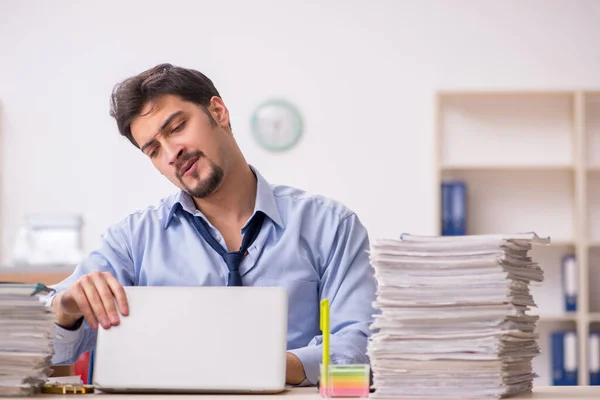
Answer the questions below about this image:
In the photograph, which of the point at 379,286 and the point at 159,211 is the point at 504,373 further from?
the point at 159,211

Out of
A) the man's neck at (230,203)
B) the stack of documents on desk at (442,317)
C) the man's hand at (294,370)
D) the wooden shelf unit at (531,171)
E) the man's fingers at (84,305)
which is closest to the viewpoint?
the stack of documents on desk at (442,317)

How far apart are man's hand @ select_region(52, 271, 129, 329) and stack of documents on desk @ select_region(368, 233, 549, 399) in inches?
15.4

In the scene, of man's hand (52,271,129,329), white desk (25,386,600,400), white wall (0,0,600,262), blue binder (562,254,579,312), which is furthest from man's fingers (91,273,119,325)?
blue binder (562,254,579,312)

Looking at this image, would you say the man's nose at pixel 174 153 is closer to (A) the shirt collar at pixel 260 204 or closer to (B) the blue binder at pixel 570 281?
(A) the shirt collar at pixel 260 204

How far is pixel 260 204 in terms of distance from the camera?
2.06 metres

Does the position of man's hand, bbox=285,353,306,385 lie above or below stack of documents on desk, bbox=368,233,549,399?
below

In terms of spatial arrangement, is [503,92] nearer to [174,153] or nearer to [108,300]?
[174,153]

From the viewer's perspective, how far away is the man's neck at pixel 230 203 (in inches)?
83.3

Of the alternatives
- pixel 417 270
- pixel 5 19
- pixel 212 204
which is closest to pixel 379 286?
pixel 417 270

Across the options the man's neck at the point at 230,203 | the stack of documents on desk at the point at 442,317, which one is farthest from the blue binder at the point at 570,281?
the stack of documents on desk at the point at 442,317

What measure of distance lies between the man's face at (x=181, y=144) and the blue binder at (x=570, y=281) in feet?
9.48

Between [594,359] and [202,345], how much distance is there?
11.6 ft

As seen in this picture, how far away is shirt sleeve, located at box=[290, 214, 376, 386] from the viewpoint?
1746 millimetres

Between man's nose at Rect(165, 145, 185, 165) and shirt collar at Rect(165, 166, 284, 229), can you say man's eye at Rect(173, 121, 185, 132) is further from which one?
shirt collar at Rect(165, 166, 284, 229)
